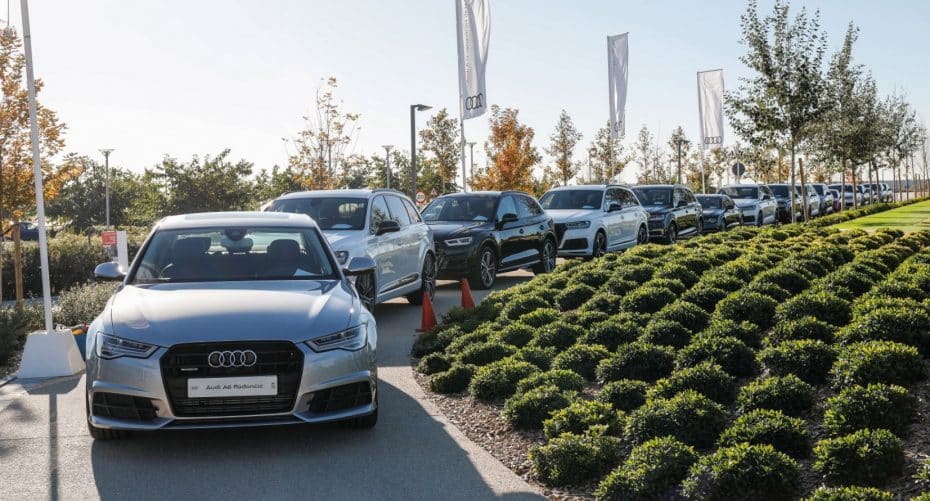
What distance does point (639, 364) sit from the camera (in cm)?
721

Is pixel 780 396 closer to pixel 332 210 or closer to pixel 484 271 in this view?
pixel 332 210

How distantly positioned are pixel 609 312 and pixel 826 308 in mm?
2428

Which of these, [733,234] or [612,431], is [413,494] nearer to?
[612,431]

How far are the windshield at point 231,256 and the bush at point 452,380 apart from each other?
4.66ft

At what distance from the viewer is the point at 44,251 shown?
29.5 ft

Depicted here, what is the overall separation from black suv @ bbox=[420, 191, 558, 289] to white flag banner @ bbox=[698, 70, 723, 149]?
79.8ft

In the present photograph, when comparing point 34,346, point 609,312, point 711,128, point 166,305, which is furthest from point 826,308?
point 711,128

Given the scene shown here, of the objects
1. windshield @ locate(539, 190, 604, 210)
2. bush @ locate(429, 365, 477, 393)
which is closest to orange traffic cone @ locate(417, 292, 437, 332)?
bush @ locate(429, 365, 477, 393)

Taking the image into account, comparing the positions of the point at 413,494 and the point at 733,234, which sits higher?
the point at 733,234

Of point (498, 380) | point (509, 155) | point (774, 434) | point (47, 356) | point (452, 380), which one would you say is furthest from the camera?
point (509, 155)

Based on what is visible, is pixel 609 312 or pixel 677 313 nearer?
pixel 677 313

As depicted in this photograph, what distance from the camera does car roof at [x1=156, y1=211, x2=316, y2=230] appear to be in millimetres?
7316

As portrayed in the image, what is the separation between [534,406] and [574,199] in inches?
569

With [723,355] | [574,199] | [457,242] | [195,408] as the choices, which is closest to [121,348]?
[195,408]
